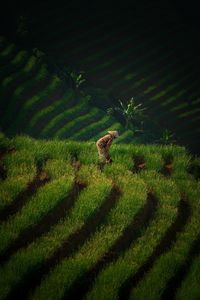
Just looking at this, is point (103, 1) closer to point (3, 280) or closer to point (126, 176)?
point (126, 176)

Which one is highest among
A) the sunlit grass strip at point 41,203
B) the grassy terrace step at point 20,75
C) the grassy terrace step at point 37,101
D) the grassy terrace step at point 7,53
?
the grassy terrace step at point 7,53

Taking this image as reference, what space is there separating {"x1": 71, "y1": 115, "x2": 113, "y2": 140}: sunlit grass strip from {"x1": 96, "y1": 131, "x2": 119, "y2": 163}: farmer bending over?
7.74 meters

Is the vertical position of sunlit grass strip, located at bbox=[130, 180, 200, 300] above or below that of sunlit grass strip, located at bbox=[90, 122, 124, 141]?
below

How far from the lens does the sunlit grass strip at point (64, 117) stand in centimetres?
1673

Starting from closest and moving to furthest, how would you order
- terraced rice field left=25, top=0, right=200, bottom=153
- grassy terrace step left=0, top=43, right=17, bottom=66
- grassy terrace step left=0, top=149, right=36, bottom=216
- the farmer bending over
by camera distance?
grassy terrace step left=0, top=149, right=36, bottom=216 < the farmer bending over < grassy terrace step left=0, top=43, right=17, bottom=66 < terraced rice field left=25, top=0, right=200, bottom=153

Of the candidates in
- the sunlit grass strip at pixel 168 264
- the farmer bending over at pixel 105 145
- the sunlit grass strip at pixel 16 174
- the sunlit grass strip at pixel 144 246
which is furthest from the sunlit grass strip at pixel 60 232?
the sunlit grass strip at pixel 168 264

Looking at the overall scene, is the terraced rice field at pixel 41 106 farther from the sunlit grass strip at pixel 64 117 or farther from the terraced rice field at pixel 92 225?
the terraced rice field at pixel 92 225

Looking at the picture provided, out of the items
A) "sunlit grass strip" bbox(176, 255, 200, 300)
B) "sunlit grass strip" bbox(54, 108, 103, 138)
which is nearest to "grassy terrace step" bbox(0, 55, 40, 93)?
"sunlit grass strip" bbox(54, 108, 103, 138)

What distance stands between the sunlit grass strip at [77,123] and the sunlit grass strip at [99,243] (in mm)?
8276

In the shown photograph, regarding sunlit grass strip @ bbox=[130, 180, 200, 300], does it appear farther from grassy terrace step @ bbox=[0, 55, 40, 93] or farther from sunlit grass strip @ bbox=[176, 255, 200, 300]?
grassy terrace step @ bbox=[0, 55, 40, 93]

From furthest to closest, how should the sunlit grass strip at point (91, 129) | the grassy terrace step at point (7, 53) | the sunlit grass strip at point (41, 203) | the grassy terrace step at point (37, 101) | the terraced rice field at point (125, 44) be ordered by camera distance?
the terraced rice field at point (125, 44)
the grassy terrace step at point (7, 53)
the sunlit grass strip at point (91, 129)
the grassy terrace step at point (37, 101)
the sunlit grass strip at point (41, 203)

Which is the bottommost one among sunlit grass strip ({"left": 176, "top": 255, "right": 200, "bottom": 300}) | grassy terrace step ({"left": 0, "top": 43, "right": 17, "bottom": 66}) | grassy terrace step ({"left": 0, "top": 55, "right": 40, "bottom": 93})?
sunlit grass strip ({"left": 176, "top": 255, "right": 200, "bottom": 300})

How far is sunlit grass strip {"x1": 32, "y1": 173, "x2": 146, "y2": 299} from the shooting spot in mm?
5781

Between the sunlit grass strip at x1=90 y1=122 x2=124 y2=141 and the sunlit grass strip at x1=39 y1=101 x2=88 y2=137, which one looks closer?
the sunlit grass strip at x1=39 y1=101 x2=88 y2=137
